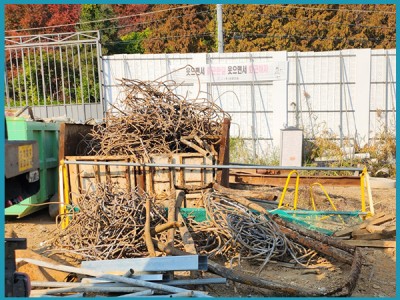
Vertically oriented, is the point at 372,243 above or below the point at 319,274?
above

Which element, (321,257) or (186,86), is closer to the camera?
(321,257)

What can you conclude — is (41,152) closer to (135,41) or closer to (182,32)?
(182,32)

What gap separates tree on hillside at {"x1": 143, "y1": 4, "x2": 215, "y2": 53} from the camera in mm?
24500

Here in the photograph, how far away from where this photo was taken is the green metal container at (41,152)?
26.4 ft

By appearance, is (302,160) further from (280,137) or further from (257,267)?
(257,267)

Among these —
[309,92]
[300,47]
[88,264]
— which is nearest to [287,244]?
[88,264]

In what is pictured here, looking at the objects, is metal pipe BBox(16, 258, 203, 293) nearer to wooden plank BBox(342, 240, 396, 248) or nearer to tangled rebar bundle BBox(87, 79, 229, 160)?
tangled rebar bundle BBox(87, 79, 229, 160)

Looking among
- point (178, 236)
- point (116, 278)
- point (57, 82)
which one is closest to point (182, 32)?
point (57, 82)

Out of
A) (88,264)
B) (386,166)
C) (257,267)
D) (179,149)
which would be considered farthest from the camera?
(386,166)

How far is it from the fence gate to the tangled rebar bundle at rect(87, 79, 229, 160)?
21.1 ft

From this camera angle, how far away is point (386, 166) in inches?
563

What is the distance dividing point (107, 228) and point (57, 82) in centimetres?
1590

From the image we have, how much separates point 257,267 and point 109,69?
11.0 meters

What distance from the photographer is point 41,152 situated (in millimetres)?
8578
